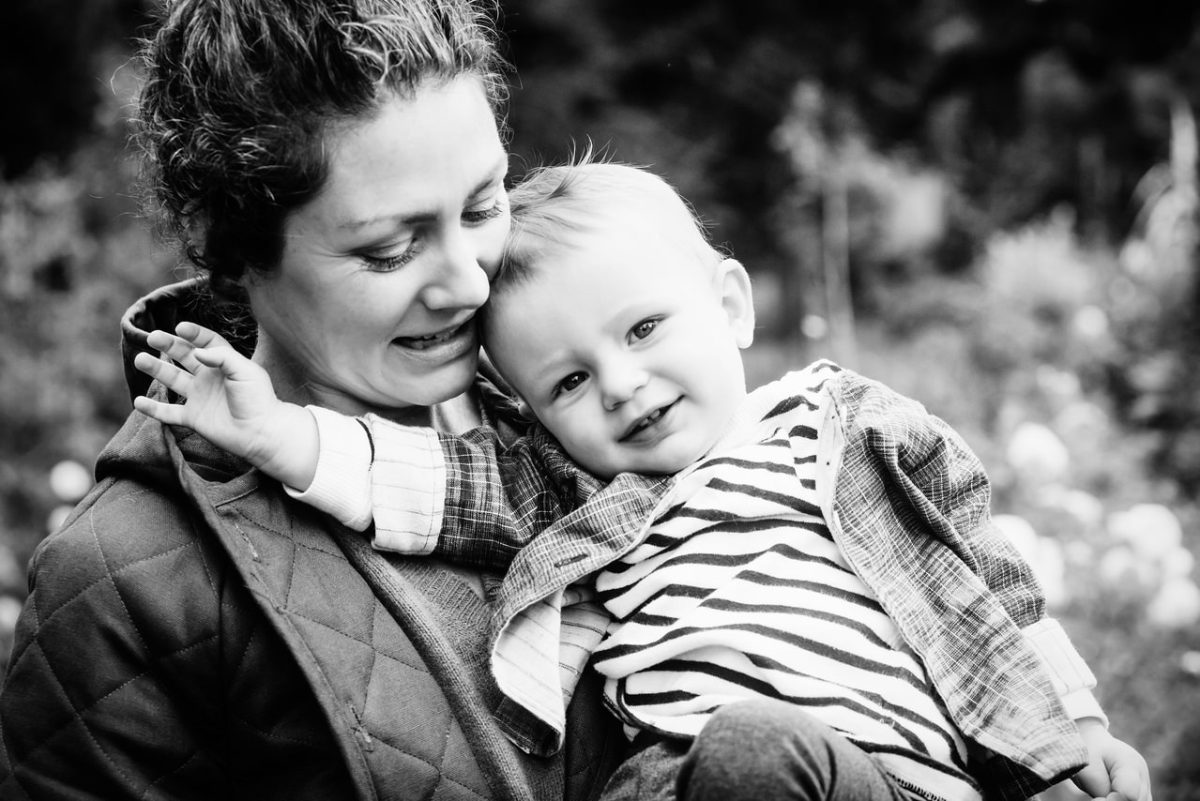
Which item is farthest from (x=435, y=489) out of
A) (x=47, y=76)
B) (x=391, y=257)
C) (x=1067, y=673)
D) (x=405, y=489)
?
(x=47, y=76)

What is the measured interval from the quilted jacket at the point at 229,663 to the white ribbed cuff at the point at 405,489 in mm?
51

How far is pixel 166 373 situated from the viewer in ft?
5.33

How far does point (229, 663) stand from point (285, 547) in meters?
0.18

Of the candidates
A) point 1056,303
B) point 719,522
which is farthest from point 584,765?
point 1056,303

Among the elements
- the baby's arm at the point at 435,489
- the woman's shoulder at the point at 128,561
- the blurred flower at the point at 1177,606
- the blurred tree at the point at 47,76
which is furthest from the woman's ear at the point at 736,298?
the blurred tree at the point at 47,76

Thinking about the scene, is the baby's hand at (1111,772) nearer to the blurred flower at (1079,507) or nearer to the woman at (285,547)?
the woman at (285,547)

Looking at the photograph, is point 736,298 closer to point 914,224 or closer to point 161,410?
point 161,410

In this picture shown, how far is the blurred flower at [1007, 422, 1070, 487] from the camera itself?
13.4 ft

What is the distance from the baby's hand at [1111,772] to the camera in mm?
1647

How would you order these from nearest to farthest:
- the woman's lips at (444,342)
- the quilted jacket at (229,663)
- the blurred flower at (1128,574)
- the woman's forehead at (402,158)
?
1. the quilted jacket at (229,663)
2. the woman's forehead at (402,158)
3. the woman's lips at (444,342)
4. the blurred flower at (1128,574)

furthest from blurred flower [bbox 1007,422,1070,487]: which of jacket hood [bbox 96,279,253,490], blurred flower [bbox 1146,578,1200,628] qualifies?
jacket hood [bbox 96,279,253,490]

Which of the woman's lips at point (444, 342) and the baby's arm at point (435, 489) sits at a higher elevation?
the woman's lips at point (444, 342)

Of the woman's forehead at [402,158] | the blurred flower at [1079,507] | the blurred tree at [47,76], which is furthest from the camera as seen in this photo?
the blurred tree at [47,76]

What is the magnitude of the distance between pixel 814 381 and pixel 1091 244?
6.68 m
